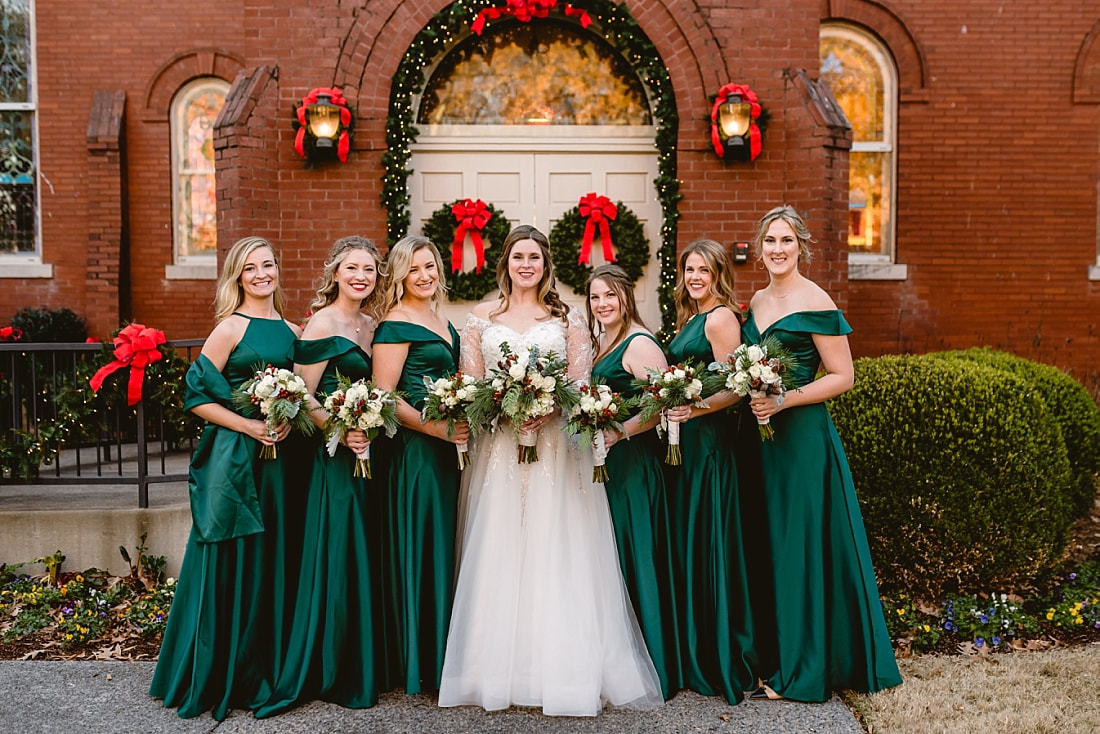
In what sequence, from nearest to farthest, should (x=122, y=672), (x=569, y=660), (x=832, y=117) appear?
(x=569, y=660), (x=122, y=672), (x=832, y=117)

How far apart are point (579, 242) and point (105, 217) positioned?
21.2 ft

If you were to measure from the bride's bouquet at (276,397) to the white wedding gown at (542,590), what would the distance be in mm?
877

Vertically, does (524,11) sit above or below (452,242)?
above

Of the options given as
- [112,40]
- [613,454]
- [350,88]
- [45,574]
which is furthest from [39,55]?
[613,454]

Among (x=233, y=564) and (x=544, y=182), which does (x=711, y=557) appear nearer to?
(x=233, y=564)

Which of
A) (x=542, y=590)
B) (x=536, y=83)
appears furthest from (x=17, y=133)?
(x=542, y=590)

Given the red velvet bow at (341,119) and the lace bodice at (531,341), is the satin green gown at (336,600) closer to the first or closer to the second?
the lace bodice at (531,341)

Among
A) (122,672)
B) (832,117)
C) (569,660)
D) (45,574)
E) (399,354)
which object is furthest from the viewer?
(832,117)

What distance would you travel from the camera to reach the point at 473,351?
4312 millimetres

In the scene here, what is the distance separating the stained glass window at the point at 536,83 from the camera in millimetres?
8961

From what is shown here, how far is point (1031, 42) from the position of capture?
34.7 ft

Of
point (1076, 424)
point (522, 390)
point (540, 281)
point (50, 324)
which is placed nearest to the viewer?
point (522, 390)

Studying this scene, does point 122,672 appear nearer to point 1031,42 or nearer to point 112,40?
point 112,40

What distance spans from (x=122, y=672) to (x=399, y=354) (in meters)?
2.38
